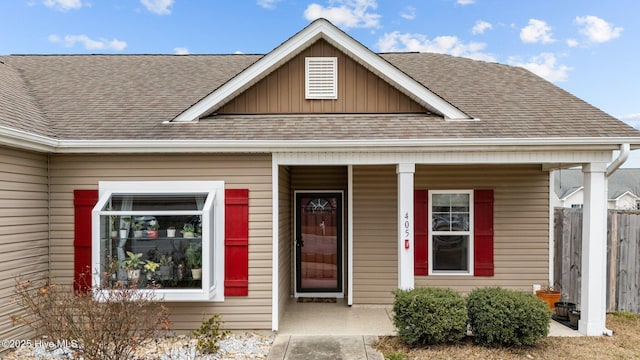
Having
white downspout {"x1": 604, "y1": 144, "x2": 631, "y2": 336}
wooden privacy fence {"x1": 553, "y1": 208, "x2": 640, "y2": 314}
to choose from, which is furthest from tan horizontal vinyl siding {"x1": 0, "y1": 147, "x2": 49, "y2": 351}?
wooden privacy fence {"x1": 553, "y1": 208, "x2": 640, "y2": 314}

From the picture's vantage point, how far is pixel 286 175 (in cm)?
775

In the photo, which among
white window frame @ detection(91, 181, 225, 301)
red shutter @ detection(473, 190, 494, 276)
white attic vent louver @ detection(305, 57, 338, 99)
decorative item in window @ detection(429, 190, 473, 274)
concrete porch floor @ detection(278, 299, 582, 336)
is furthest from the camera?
decorative item in window @ detection(429, 190, 473, 274)

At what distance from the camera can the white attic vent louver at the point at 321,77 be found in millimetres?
6887

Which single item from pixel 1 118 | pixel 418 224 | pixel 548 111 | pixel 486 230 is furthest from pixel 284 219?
pixel 548 111

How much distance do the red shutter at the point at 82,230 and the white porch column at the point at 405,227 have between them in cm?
456

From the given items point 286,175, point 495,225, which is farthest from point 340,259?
point 495,225

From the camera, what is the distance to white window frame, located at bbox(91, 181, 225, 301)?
5.88 meters

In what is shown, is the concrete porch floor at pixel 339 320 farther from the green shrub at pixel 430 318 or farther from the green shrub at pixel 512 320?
the green shrub at pixel 512 320

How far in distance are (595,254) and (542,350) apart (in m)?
1.68

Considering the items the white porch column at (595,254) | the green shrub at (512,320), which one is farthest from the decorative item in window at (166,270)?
the white porch column at (595,254)

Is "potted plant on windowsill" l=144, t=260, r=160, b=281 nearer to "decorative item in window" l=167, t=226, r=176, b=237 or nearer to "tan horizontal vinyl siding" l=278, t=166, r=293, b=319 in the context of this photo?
"decorative item in window" l=167, t=226, r=176, b=237

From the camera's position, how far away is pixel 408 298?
557 cm

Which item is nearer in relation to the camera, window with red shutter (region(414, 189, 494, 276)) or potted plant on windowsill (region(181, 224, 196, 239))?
potted plant on windowsill (region(181, 224, 196, 239))

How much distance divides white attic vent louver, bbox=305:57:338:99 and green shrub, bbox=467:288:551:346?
3.95 m
